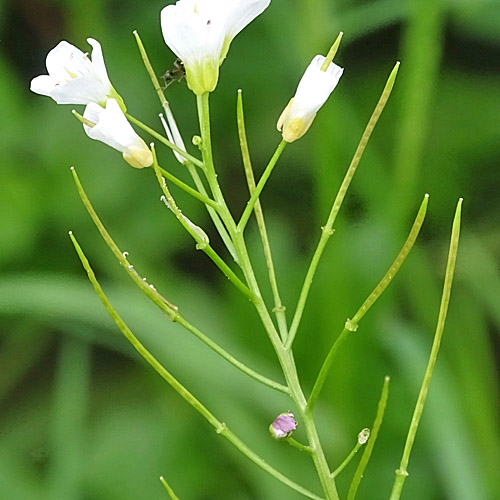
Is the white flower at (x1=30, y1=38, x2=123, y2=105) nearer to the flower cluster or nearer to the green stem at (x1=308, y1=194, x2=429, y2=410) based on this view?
the flower cluster

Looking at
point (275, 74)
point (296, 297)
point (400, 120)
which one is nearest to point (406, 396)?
point (296, 297)

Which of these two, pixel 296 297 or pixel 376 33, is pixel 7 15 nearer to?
pixel 376 33

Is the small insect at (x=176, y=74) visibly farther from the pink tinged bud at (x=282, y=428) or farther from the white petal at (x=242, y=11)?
the pink tinged bud at (x=282, y=428)

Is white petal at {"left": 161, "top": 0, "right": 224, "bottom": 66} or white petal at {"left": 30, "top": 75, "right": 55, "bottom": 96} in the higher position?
white petal at {"left": 161, "top": 0, "right": 224, "bottom": 66}

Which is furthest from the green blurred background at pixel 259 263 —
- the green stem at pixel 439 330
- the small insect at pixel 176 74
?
the green stem at pixel 439 330

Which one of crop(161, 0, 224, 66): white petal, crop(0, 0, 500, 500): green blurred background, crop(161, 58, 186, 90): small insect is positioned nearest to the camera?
crop(161, 0, 224, 66): white petal

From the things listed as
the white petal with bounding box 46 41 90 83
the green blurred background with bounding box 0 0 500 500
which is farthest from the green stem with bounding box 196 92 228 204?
the green blurred background with bounding box 0 0 500 500

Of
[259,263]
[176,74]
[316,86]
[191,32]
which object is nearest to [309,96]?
[316,86]
